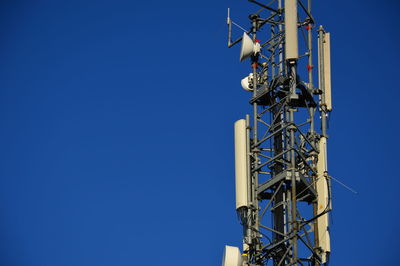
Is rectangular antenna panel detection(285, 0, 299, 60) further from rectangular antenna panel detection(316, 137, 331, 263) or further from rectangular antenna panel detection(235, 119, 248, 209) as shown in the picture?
rectangular antenna panel detection(316, 137, 331, 263)

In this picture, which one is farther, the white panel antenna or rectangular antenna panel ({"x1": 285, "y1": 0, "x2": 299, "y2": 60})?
rectangular antenna panel ({"x1": 285, "y1": 0, "x2": 299, "y2": 60})

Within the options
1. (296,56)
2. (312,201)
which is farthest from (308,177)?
(296,56)

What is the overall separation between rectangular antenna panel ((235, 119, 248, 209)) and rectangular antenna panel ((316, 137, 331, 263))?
2.83 m

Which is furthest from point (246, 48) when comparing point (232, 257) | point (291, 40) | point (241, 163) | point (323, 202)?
point (232, 257)

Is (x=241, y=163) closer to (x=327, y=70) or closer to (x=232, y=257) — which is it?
(x=232, y=257)

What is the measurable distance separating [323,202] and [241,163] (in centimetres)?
350

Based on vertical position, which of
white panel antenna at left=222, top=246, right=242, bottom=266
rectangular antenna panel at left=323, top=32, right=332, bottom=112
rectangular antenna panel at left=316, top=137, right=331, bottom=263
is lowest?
white panel antenna at left=222, top=246, right=242, bottom=266

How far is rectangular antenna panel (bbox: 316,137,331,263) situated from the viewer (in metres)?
49.3

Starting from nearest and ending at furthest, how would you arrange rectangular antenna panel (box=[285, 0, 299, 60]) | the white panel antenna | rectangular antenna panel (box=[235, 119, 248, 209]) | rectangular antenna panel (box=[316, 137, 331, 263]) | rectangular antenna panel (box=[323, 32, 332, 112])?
1. the white panel antenna
2. rectangular antenna panel (box=[316, 137, 331, 263])
3. rectangular antenna panel (box=[235, 119, 248, 209])
4. rectangular antenna panel (box=[285, 0, 299, 60])
5. rectangular antenna panel (box=[323, 32, 332, 112])

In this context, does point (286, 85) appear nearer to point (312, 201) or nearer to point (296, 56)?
point (296, 56)

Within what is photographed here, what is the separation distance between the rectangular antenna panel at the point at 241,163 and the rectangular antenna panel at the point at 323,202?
2.83m

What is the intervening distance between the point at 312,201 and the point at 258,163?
102 inches

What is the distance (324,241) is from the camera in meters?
49.4

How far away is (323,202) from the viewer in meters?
49.8
